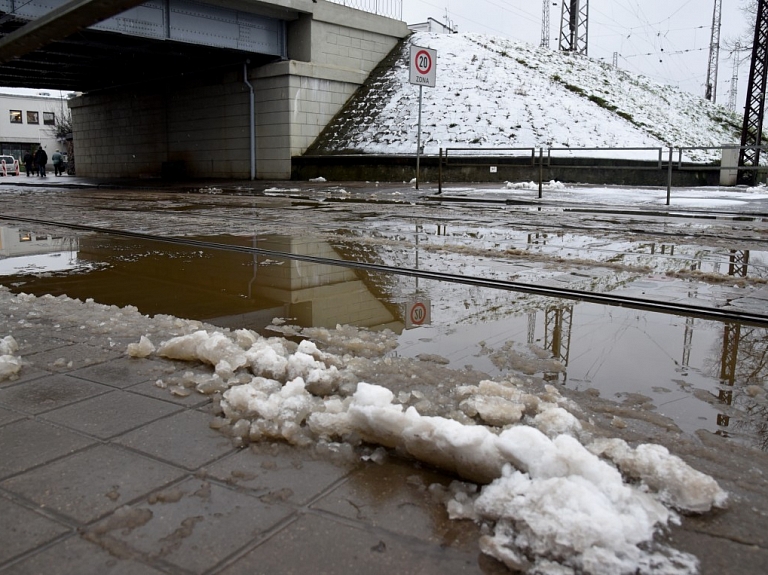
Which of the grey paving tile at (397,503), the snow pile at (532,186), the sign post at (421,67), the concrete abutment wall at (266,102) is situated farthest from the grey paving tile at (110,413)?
the concrete abutment wall at (266,102)

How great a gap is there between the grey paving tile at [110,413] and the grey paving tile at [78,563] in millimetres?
760

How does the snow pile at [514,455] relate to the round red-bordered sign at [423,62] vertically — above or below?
below

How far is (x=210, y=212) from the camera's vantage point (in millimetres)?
12367

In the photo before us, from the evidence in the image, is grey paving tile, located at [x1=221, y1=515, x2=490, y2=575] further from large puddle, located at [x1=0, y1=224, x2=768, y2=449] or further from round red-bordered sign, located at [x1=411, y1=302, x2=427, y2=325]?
round red-bordered sign, located at [x1=411, y1=302, x2=427, y2=325]

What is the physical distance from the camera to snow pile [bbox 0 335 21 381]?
315cm

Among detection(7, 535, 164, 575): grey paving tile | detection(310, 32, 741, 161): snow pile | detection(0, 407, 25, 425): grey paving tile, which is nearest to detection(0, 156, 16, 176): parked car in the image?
detection(310, 32, 741, 161): snow pile

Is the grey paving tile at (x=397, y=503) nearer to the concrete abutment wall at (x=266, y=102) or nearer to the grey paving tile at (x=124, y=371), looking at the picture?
the grey paving tile at (x=124, y=371)

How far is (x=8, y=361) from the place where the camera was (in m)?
3.20

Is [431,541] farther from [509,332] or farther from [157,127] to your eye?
[157,127]

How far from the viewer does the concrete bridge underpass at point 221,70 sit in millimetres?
24656

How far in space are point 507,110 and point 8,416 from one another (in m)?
26.9

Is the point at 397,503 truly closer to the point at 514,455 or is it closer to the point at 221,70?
the point at 514,455

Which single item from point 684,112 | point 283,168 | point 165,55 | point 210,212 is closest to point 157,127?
point 165,55

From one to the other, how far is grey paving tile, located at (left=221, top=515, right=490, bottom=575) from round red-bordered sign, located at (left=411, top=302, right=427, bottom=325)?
2455 millimetres
